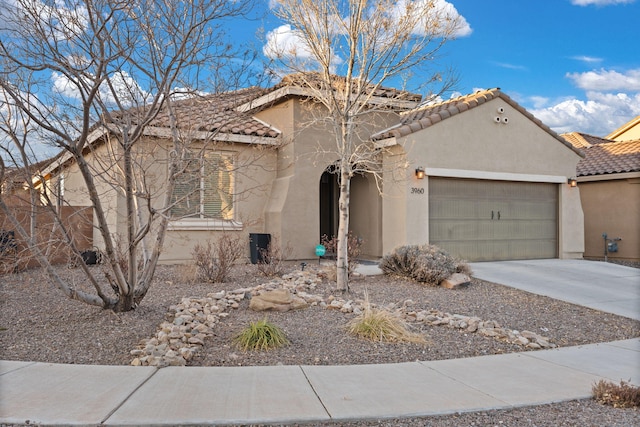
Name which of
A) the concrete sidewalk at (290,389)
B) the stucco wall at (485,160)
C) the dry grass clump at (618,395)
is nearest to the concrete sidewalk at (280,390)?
the concrete sidewalk at (290,389)

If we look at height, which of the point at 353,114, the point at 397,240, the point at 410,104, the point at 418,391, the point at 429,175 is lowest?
the point at 418,391

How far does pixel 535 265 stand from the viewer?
14320 mm

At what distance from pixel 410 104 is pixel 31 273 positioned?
954 centimetres

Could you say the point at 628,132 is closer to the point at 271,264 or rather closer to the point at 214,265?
the point at 271,264

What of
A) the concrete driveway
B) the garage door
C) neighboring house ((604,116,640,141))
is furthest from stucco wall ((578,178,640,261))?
neighboring house ((604,116,640,141))

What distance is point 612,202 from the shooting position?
734 inches

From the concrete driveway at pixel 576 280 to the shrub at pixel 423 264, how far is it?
1.35 m

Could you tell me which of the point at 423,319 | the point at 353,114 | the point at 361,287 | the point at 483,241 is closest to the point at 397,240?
the point at 483,241

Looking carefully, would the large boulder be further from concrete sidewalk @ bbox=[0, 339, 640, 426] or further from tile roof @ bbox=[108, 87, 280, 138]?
tile roof @ bbox=[108, 87, 280, 138]

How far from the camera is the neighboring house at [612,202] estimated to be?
59.0 feet

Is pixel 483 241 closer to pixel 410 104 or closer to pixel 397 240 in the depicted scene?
pixel 397 240

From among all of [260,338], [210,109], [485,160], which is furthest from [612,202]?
[260,338]

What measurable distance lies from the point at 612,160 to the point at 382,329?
16873 mm

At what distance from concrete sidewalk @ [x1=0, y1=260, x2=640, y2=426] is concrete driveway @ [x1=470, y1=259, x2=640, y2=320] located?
3.70m
